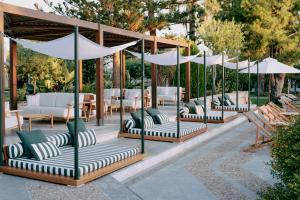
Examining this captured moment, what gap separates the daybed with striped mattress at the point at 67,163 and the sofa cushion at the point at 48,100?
16.0ft

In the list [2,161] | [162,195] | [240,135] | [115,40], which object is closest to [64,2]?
[115,40]

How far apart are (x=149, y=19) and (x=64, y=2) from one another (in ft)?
15.3

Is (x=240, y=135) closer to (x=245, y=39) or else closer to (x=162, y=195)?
(x=162, y=195)

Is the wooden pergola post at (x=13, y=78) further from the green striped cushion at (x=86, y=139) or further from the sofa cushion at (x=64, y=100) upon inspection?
the green striped cushion at (x=86, y=139)

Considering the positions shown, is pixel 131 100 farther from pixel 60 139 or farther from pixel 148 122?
pixel 60 139

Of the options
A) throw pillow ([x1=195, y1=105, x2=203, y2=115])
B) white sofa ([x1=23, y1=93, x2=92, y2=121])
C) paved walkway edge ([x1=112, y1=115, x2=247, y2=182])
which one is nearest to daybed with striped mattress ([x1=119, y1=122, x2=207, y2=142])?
paved walkway edge ([x1=112, y1=115, x2=247, y2=182])

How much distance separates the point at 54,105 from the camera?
11.9m

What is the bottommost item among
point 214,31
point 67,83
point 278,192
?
point 278,192

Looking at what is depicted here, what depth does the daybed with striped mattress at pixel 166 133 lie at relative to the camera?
9375mm

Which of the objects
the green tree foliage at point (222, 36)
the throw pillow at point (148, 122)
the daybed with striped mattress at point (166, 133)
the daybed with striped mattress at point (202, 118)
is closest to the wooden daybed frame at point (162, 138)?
the daybed with striped mattress at point (166, 133)

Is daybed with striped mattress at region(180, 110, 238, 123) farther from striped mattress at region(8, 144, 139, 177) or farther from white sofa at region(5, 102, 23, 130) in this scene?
striped mattress at region(8, 144, 139, 177)

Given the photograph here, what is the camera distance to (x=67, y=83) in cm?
1998

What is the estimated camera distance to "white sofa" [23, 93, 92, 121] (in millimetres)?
11102

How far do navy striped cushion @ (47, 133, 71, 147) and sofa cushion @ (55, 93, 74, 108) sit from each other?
4.02m
